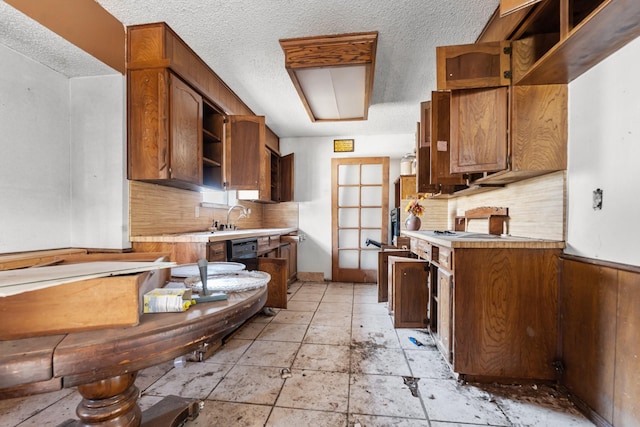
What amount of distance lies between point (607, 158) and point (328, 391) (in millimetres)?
1909

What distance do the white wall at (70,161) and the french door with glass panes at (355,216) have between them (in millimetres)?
3032

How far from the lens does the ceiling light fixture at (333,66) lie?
2236 mm

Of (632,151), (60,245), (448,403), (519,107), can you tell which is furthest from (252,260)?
(632,151)

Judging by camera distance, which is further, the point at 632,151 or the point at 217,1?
the point at 217,1

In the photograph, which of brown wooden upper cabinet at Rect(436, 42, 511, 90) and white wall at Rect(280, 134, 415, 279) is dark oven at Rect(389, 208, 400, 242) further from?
brown wooden upper cabinet at Rect(436, 42, 511, 90)

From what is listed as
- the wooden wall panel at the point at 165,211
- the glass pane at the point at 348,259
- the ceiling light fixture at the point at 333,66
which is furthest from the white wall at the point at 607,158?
the glass pane at the point at 348,259

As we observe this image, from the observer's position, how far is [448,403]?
1584 millimetres

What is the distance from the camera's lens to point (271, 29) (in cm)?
212

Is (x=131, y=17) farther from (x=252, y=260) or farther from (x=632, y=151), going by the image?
(x=632, y=151)

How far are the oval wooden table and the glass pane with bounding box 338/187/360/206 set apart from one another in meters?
3.99

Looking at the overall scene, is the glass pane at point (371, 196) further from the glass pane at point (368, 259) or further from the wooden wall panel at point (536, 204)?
the wooden wall panel at point (536, 204)

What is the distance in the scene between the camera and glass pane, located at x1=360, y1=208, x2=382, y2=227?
462 centimetres

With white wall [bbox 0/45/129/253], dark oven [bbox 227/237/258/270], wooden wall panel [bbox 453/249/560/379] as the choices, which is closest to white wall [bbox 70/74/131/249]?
white wall [bbox 0/45/129/253]

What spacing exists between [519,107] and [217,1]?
199cm
